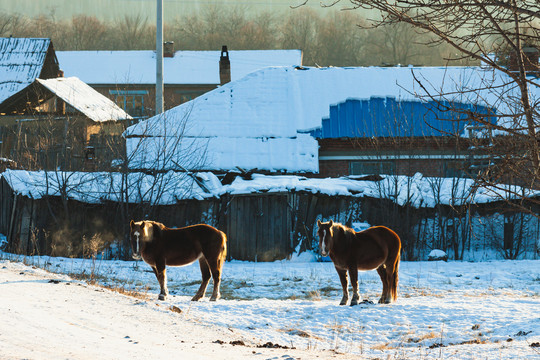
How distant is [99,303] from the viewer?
386 inches

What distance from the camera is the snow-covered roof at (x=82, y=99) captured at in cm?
3978

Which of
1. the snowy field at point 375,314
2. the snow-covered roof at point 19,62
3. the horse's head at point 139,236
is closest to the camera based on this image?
the snowy field at point 375,314

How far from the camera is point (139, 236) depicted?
451 inches

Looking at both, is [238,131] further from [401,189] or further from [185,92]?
[185,92]

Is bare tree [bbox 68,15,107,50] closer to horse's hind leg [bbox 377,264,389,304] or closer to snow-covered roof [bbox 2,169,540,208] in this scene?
snow-covered roof [bbox 2,169,540,208]

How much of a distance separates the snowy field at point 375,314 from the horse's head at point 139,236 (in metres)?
0.85

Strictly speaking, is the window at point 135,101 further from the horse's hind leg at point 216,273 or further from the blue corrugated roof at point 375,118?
the horse's hind leg at point 216,273

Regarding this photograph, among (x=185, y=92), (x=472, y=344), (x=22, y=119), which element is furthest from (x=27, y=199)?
(x=185, y=92)

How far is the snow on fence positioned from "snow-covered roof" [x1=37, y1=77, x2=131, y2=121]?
19.2 meters

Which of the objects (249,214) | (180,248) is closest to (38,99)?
(249,214)

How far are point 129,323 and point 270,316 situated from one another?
8.35 feet

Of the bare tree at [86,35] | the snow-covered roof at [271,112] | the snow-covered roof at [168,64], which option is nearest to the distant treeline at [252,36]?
the bare tree at [86,35]

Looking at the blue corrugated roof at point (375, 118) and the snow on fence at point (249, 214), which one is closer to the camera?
the snow on fence at point (249, 214)

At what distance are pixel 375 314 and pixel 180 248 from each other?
3.68 metres
